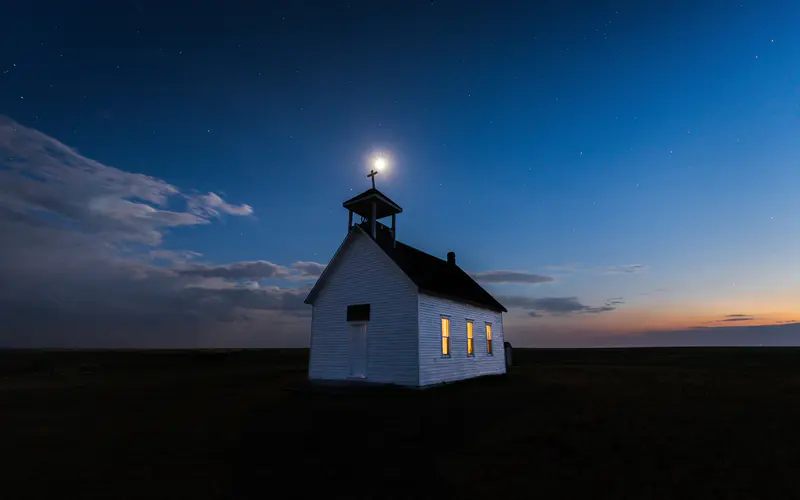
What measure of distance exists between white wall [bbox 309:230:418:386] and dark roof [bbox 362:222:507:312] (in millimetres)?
738

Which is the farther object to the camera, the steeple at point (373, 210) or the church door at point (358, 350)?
the steeple at point (373, 210)

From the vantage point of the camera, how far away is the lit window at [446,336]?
1937cm

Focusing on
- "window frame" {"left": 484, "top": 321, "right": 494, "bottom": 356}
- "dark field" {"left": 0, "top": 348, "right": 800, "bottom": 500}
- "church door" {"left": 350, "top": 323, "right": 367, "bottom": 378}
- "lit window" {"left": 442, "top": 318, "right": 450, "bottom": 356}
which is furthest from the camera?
"window frame" {"left": 484, "top": 321, "right": 494, "bottom": 356}

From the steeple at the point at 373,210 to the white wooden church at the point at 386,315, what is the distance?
2.2 inches

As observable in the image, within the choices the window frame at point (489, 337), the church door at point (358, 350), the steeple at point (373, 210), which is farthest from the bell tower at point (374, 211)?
the window frame at point (489, 337)

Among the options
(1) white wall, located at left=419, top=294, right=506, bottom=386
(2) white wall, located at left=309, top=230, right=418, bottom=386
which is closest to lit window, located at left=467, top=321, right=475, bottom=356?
(1) white wall, located at left=419, top=294, right=506, bottom=386

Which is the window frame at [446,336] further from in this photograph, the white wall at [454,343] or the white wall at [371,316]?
the white wall at [371,316]

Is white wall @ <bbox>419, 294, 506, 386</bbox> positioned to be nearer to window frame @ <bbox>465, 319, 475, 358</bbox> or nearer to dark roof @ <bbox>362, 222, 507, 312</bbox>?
window frame @ <bbox>465, 319, 475, 358</bbox>

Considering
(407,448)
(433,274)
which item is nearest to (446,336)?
(433,274)

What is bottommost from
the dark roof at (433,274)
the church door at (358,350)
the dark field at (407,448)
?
the dark field at (407,448)

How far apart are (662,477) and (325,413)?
884 centimetres

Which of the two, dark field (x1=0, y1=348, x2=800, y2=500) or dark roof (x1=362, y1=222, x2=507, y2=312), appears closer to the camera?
dark field (x1=0, y1=348, x2=800, y2=500)

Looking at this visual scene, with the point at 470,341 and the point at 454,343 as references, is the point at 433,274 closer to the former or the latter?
the point at 454,343

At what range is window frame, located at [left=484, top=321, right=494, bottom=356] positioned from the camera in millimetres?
24312
